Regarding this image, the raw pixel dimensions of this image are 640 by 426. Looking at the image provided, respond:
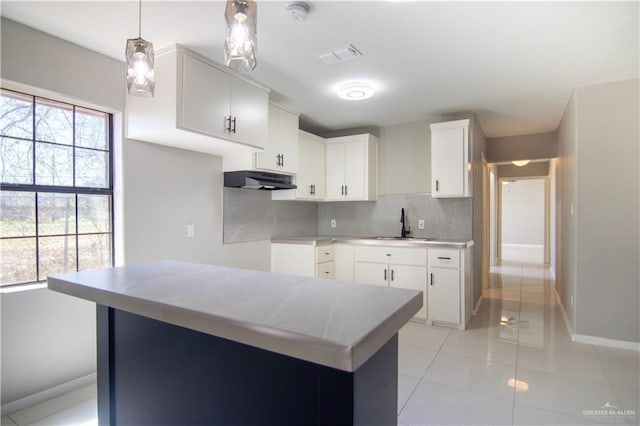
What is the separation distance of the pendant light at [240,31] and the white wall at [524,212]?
1238cm

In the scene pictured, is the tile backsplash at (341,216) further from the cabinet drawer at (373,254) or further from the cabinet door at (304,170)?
the cabinet drawer at (373,254)

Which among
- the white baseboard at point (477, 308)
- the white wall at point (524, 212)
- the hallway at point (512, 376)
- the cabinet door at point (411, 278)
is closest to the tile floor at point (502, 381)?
the hallway at point (512, 376)

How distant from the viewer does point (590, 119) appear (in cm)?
316

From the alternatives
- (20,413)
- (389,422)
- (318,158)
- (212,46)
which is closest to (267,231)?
A: (318,158)

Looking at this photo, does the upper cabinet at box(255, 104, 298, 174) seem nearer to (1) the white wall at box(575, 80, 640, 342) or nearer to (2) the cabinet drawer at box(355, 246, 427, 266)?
(2) the cabinet drawer at box(355, 246, 427, 266)

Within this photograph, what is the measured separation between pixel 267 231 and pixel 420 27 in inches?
108

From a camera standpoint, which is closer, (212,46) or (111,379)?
(111,379)

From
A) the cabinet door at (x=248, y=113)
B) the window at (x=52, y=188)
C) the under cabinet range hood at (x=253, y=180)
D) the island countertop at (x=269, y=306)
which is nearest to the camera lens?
the island countertop at (x=269, y=306)

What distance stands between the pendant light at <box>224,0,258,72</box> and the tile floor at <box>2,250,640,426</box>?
2121mm

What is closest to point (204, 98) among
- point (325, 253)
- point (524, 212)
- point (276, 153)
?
point (276, 153)

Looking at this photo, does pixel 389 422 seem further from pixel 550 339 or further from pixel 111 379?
pixel 550 339

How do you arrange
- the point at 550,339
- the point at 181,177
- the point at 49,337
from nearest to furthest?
the point at 49,337 < the point at 181,177 < the point at 550,339

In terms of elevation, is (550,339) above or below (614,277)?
below

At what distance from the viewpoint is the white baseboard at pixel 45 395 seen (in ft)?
6.87
